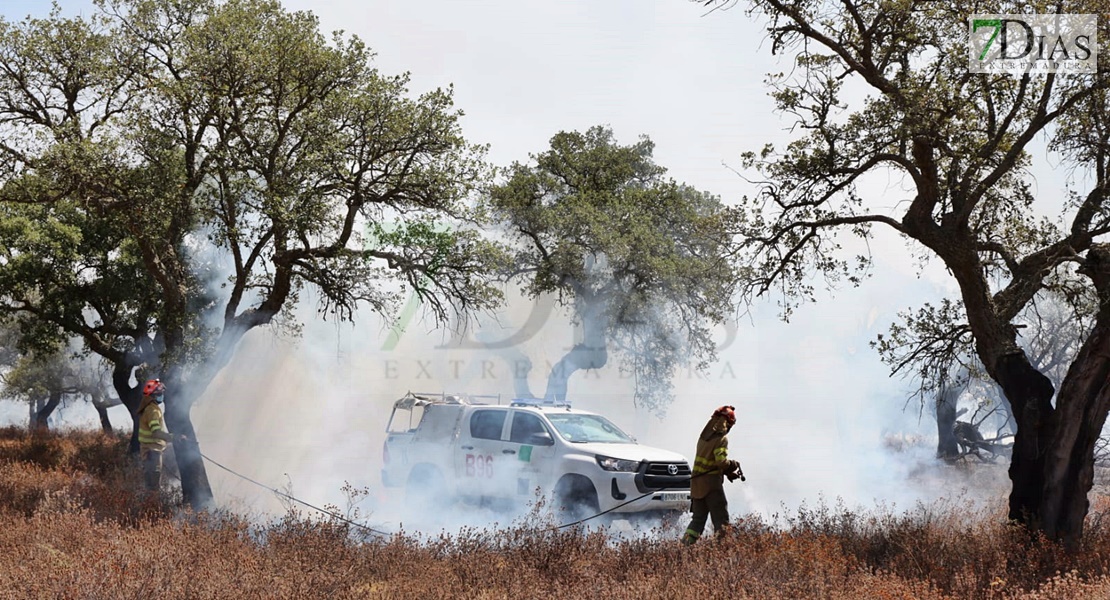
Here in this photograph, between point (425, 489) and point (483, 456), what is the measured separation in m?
1.46

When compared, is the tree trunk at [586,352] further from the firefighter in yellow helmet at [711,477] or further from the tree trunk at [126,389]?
the firefighter in yellow helmet at [711,477]

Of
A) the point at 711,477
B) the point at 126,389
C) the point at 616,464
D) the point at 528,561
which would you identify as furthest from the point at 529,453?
the point at 126,389

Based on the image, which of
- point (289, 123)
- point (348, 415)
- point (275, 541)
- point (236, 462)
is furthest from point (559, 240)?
point (275, 541)

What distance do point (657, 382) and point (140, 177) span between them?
767 inches

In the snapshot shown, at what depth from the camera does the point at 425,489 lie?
1398 cm

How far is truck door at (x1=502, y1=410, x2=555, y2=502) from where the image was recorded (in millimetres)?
12109

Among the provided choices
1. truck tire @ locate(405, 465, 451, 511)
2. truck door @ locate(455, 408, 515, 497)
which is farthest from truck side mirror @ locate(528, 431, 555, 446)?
truck tire @ locate(405, 465, 451, 511)

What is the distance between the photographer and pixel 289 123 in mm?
15055

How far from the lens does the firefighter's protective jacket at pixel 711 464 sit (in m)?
10.5

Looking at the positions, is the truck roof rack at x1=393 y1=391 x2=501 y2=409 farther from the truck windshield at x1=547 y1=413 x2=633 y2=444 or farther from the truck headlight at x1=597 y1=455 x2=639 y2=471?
the truck headlight at x1=597 y1=455 x2=639 y2=471

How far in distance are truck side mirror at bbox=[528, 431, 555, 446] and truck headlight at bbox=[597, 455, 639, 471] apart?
89 cm

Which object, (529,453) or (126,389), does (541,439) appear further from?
(126,389)

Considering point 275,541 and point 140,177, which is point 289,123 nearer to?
point 140,177

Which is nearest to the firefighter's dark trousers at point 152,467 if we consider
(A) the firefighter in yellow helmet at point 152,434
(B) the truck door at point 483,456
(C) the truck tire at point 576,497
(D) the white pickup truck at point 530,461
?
(A) the firefighter in yellow helmet at point 152,434
